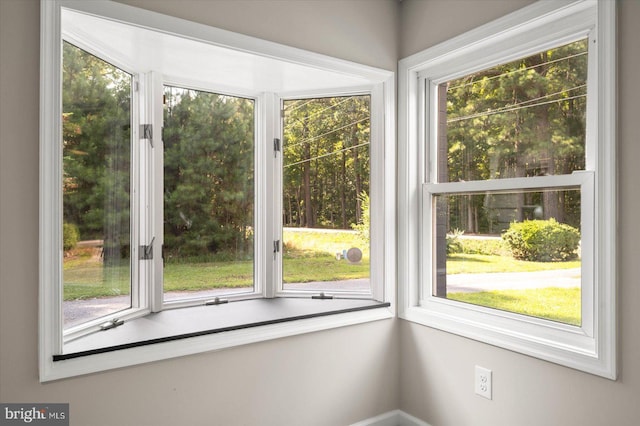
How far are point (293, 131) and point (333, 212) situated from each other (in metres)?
0.54

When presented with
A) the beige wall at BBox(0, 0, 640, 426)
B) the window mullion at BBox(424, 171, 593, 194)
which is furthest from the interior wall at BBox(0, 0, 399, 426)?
the window mullion at BBox(424, 171, 593, 194)

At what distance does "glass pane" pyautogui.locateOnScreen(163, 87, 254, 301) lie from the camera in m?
2.31

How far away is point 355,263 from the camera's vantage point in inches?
103

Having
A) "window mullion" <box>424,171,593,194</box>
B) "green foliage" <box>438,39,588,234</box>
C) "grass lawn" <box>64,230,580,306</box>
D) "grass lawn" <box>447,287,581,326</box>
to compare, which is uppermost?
"green foliage" <box>438,39,588,234</box>

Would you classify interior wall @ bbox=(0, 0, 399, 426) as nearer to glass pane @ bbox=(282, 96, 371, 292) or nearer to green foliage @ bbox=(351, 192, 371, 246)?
glass pane @ bbox=(282, 96, 371, 292)

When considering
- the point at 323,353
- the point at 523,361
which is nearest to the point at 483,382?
the point at 523,361

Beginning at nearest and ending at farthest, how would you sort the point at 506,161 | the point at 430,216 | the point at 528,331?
1. the point at 528,331
2. the point at 506,161
3. the point at 430,216

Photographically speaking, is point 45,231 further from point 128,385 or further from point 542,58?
point 542,58

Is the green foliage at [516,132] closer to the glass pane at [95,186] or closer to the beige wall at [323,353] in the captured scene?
the beige wall at [323,353]

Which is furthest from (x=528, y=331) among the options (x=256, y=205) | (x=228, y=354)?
(x=256, y=205)

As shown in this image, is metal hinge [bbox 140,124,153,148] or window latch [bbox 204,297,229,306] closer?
metal hinge [bbox 140,124,153,148]

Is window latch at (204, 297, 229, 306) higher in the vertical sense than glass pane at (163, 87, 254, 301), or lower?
lower

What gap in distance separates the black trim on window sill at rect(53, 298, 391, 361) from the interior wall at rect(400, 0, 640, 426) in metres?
0.45

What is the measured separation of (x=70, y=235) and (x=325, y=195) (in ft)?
4.41
